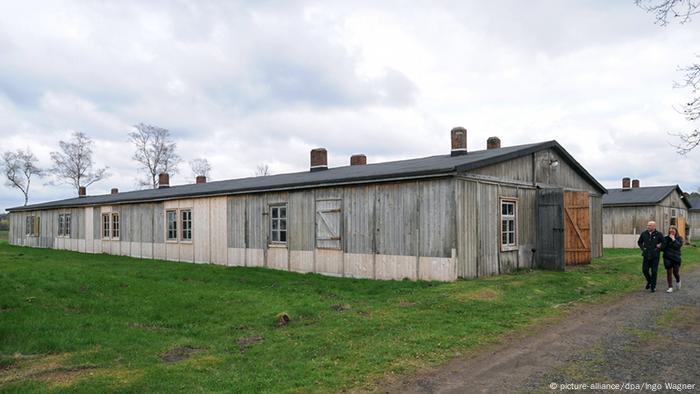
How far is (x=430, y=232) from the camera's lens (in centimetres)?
1322

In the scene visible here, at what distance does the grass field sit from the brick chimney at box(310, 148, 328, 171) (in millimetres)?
9005

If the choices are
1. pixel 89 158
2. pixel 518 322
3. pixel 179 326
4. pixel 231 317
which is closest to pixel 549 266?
pixel 518 322

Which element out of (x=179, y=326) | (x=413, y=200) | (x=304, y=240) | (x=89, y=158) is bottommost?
(x=179, y=326)

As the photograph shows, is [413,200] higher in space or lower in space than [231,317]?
higher

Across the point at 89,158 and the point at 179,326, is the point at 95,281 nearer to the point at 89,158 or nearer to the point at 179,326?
the point at 179,326

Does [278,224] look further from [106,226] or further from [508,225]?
[106,226]

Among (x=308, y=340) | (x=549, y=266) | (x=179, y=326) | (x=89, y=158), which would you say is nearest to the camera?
(x=308, y=340)

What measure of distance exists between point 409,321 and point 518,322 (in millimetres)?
1957

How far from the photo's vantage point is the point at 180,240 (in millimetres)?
22234

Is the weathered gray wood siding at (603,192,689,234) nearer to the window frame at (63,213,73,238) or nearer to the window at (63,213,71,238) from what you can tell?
the window frame at (63,213,73,238)

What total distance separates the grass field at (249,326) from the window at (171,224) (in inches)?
330

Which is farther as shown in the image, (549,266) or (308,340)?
(549,266)

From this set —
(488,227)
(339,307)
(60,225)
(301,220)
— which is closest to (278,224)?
(301,220)

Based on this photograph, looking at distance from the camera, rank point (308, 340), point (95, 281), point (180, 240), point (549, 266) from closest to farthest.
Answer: point (308, 340) < point (95, 281) < point (549, 266) < point (180, 240)
